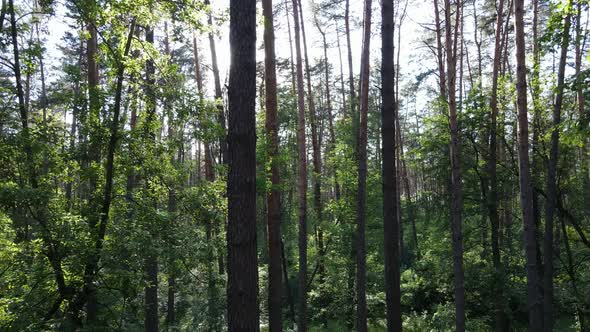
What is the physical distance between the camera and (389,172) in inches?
271

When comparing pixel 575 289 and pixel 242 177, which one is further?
pixel 575 289

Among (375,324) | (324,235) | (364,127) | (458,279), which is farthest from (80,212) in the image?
(375,324)

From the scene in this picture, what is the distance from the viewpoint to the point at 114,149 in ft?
23.1

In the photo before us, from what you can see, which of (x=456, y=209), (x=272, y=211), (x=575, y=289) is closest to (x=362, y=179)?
(x=456, y=209)

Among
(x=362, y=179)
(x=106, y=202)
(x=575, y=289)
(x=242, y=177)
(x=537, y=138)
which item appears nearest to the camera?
(x=242, y=177)

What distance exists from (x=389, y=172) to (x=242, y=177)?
357cm

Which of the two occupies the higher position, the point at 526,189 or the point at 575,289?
the point at 526,189

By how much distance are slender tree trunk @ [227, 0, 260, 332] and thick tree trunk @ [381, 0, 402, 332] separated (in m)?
3.25

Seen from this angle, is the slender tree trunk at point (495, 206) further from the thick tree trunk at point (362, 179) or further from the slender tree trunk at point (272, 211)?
the slender tree trunk at point (272, 211)

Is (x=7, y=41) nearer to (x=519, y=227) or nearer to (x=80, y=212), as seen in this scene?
(x=80, y=212)

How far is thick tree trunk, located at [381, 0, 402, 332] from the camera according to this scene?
265 inches

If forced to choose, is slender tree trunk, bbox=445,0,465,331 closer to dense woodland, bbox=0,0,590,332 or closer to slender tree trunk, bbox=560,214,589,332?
dense woodland, bbox=0,0,590,332

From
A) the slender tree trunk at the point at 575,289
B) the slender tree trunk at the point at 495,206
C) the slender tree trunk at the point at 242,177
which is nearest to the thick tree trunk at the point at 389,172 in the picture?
the slender tree trunk at the point at 242,177

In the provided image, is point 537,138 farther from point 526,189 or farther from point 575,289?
point 575,289
